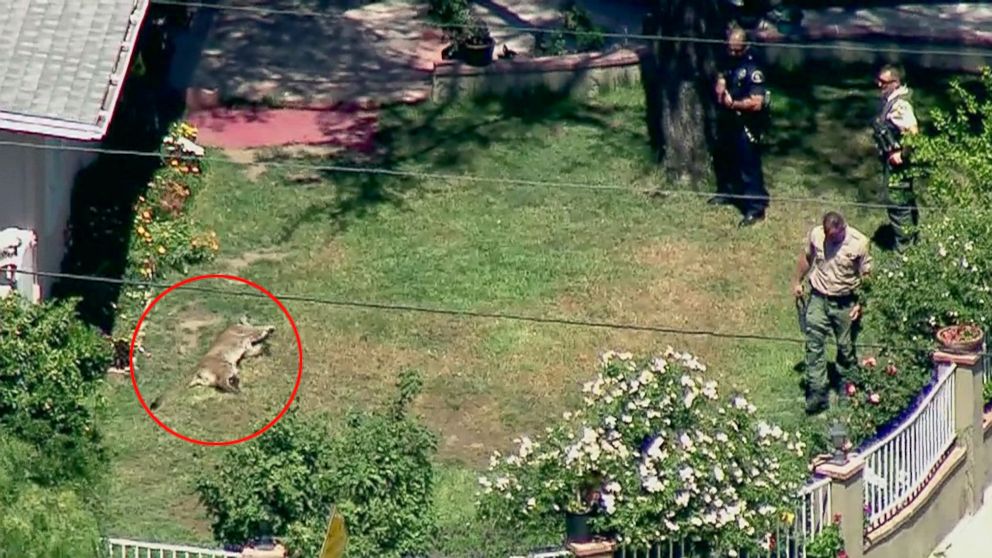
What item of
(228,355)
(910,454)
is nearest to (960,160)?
(910,454)

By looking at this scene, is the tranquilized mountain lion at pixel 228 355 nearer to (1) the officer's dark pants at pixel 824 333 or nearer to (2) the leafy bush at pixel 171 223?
(2) the leafy bush at pixel 171 223

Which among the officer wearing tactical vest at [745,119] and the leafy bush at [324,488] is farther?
the officer wearing tactical vest at [745,119]

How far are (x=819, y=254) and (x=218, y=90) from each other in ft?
26.5

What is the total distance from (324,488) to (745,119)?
800cm

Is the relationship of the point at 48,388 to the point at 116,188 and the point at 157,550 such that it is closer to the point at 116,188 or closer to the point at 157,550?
the point at 157,550

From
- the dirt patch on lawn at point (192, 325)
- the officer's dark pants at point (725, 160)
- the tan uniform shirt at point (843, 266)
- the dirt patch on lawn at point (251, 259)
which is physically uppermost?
the tan uniform shirt at point (843, 266)

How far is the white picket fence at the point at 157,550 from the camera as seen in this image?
16375 millimetres

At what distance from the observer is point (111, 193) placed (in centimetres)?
2355

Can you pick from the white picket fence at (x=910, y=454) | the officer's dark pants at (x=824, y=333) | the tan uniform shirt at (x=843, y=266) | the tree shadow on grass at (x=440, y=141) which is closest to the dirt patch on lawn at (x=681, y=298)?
the officer's dark pants at (x=824, y=333)

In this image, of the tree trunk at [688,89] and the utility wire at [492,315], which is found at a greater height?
the tree trunk at [688,89]

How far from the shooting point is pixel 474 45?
86.8ft

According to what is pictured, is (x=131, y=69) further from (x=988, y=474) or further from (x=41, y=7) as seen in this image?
(x=988, y=474)

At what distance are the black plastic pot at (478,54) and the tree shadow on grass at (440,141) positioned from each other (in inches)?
17.0

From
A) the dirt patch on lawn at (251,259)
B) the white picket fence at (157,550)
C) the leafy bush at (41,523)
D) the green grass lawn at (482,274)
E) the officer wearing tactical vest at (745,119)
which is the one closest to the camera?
the leafy bush at (41,523)
